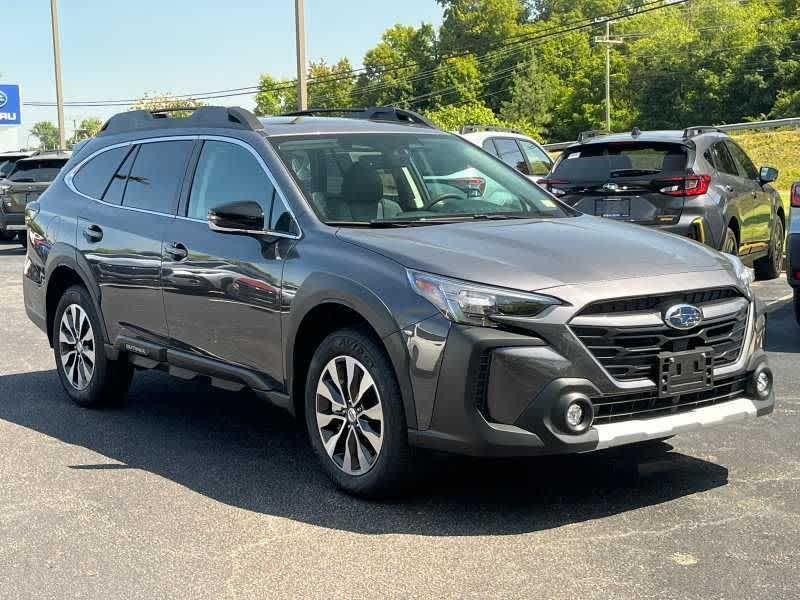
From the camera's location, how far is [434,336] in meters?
4.68

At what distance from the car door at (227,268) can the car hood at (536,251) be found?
492mm

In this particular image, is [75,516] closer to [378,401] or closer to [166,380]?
[378,401]

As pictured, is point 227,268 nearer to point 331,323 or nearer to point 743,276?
point 331,323

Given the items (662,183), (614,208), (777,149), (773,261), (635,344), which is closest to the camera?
(635,344)

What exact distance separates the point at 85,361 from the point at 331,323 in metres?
2.56

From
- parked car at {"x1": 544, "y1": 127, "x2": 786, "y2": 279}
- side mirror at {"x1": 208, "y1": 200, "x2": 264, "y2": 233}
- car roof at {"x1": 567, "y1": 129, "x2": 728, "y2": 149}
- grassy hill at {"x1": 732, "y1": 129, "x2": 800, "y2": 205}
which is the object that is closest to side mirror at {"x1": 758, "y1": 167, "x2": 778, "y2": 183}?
parked car at {"x1": 544, "y1": 127, "x2": 786, "y2": 279}

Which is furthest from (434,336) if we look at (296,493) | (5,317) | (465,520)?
(5,317)

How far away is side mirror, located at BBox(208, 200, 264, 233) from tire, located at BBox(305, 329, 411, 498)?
31.1 inches

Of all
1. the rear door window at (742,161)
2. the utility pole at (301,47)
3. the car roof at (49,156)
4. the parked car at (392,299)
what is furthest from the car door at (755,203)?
the utility pole at (301,47)

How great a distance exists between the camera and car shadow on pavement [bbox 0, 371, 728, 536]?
4.97m

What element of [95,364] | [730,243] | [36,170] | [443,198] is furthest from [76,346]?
[36,170]

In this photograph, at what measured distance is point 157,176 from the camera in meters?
Answer: 6.73

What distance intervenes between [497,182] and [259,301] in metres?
1.63

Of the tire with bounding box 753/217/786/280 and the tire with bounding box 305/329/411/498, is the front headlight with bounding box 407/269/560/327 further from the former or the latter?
the tire with bounding box 753/217/786/280
